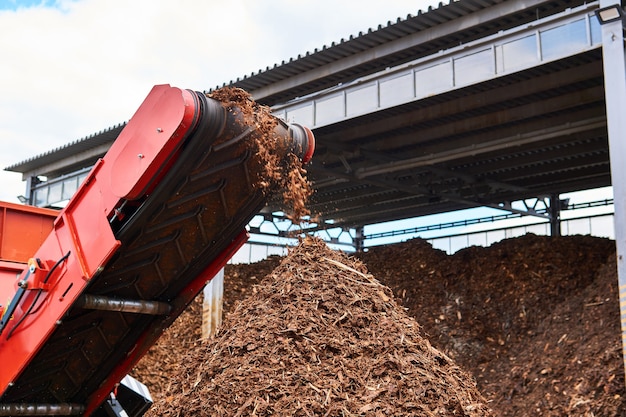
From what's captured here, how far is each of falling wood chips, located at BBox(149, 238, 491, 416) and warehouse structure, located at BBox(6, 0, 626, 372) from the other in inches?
172

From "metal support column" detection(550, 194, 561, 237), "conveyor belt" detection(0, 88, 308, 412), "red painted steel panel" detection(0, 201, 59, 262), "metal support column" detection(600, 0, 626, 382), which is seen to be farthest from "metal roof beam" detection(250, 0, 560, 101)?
"metal support column" detection(550, 194, 561, 237)

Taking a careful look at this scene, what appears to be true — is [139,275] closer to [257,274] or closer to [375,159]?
[375,159]

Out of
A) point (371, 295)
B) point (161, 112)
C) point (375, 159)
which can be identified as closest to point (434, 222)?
point (375, 159)

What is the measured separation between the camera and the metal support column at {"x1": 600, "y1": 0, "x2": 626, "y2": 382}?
26.8 feet

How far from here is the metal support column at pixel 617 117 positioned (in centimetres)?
816

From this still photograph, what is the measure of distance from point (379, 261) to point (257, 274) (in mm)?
3250

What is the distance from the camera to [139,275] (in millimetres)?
4488

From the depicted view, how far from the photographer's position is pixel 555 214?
18.9 metres

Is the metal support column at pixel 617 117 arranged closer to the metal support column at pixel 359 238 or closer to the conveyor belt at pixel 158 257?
the conveyor belt at pixel 158 257

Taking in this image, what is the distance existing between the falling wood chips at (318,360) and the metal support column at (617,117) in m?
4.09

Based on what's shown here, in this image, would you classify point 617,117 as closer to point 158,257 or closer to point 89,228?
point 158,257

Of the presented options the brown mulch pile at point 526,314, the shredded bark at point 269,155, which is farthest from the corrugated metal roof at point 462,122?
the shredded bark at point 269,155

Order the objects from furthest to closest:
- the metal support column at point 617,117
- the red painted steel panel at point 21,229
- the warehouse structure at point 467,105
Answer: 1. the warehouse structure at point 467,105
2. the metal support column at point 617,117
3. the red painted steel panel at point 21,229

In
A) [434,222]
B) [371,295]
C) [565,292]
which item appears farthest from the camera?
[434,222]
